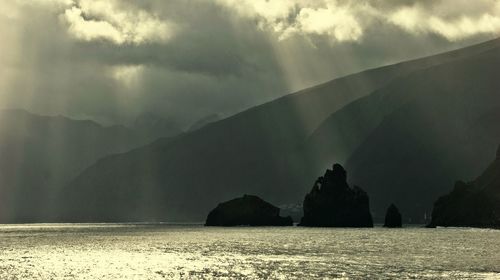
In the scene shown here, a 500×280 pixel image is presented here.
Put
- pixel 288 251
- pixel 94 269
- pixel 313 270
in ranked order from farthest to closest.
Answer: pixel 288 251 → pixel 94 269 → pixel 313 270

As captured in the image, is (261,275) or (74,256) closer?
(261,275)

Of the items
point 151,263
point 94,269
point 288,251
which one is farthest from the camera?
point 288,251

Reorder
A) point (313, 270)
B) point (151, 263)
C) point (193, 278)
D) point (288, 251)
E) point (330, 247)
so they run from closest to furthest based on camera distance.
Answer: point (193, 278) < point (313, 270) < point (151, 263) < point (288, 251) < point (330, 247)

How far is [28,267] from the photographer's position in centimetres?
12900

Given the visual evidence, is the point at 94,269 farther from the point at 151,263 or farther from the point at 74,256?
the point at 74,256

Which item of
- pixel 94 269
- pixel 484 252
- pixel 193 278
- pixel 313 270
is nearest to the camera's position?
pixel 193 278

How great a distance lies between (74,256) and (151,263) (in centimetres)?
3224

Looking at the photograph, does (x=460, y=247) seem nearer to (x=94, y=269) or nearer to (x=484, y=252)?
(x=484, y=252)

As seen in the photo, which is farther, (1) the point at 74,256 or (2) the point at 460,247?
(2) the point at 460,247

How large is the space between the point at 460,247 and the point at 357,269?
210 feet

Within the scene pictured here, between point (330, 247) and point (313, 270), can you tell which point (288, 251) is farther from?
point (313, 270)

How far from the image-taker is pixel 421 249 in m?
165

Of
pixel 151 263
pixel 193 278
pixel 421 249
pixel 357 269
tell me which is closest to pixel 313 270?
pixel 357 269

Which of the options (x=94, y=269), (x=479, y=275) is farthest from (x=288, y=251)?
(x=479, y=275)
